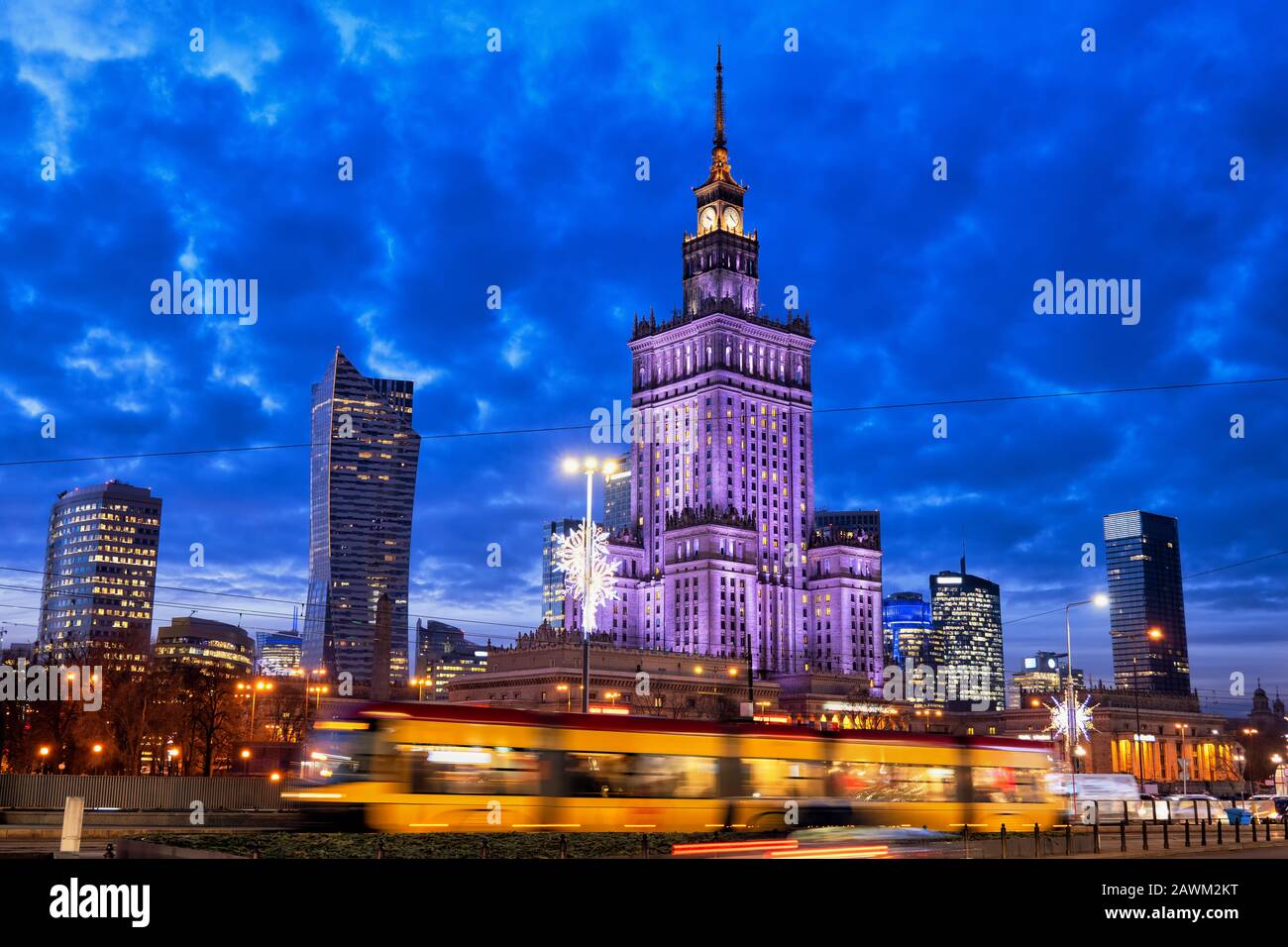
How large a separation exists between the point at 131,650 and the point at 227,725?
49.7 m

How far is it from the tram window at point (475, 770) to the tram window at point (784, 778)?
8182 millimetres

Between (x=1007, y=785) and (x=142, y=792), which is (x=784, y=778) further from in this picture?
(x=142, y=792)

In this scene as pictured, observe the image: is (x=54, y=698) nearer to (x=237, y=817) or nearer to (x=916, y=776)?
(x=237, y=817)

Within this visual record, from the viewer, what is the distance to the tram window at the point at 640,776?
126ft

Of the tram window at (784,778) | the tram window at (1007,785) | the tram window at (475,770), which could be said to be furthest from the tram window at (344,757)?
the tram window at (1007,785)

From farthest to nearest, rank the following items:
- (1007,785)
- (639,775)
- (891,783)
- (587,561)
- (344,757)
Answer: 1. (587,561)
2. (1007,785)
3. (891,783)
4. (639,775)
5. (344,757)

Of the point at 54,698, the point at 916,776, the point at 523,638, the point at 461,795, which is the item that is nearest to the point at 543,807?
A: the point at 461,795

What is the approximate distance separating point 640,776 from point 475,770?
19.5ft

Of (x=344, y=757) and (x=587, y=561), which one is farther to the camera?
(x=587, y=561)

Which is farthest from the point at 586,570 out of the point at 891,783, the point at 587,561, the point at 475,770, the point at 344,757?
the point at 344,757

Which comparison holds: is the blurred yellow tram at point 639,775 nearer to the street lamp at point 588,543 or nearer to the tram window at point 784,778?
the tram window at point 784,778

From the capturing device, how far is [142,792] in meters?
59.5

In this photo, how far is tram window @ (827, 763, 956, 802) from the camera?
4334cm
